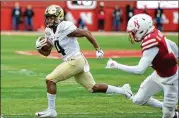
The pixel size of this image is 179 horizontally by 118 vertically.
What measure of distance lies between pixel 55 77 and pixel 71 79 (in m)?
6.46

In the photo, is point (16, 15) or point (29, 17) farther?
point (16, 15)

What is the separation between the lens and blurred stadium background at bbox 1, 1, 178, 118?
38.8ft

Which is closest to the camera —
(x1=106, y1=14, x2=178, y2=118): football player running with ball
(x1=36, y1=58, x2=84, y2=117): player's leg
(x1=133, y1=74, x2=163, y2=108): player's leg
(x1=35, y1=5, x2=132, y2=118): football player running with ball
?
(x1=106, y1=14, x2=178, y2=118): football player running with ball

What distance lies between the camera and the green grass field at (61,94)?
11.5 meters

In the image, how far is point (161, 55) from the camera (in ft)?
30.2

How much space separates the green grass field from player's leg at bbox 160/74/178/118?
1724mm

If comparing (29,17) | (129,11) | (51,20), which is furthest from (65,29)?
(129,11)

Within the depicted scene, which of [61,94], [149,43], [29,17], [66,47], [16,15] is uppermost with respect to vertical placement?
[149,43]

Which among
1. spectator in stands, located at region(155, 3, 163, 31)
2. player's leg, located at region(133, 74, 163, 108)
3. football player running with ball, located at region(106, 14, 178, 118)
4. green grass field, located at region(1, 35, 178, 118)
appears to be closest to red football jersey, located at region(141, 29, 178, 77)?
football player running with ball, located at region(106, 14, 178, 118)

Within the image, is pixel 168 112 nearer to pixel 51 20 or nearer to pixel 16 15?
pixel 51 20

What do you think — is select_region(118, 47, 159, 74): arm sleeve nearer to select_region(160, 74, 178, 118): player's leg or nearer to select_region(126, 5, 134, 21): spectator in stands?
select_region(160, 74, 178, 118): player's leg

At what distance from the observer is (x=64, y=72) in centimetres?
1058

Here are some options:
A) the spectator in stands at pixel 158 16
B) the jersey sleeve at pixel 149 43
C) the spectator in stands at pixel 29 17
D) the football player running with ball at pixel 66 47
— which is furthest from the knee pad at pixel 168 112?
the spectator in stands at pixel 29 17

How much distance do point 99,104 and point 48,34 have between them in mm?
2401
